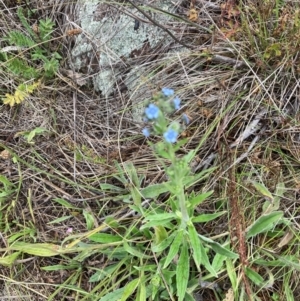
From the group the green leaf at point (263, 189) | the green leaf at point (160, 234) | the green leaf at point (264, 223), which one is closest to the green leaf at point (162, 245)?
the green leaf at point (160, 234)

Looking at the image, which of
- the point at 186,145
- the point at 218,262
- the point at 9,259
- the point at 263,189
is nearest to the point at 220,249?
the point at 218,262

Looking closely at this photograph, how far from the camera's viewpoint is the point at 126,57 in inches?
105

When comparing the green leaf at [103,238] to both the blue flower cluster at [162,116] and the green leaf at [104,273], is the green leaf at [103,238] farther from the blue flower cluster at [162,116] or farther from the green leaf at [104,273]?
the blue flower cluster at [162,116]

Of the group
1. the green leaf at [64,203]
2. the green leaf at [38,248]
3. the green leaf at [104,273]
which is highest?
the green leaf at [64,203]

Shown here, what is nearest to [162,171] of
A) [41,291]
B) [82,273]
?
[82,273]

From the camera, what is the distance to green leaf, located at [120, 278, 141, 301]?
2150 mm

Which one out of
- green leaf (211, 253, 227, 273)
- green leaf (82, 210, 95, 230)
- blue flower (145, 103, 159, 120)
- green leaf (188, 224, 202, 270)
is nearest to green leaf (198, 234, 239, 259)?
green leaf (211, 253, 227, 273)

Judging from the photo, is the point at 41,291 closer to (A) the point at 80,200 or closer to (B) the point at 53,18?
(A) the point at 80,200

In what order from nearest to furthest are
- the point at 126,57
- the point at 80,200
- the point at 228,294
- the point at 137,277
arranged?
1. the point at 228,294
2. the point at 137,277
3. the point at 80,200
4. the point at 126,57

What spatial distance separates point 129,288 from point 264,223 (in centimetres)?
65

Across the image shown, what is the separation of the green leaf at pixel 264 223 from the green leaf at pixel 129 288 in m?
0.53

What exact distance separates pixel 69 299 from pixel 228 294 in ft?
2.56

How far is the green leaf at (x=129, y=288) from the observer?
7.06 feet

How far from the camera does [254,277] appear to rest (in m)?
2.15
